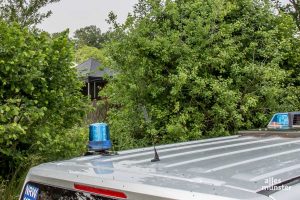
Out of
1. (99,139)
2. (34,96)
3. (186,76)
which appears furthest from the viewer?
(186,76)

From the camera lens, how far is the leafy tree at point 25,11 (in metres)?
17.0

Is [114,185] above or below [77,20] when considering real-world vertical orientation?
below

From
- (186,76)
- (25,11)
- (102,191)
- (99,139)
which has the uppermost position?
(25,11)

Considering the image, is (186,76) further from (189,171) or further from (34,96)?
(189,171)

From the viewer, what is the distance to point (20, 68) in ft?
15.1

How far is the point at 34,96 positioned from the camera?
4.84 metres

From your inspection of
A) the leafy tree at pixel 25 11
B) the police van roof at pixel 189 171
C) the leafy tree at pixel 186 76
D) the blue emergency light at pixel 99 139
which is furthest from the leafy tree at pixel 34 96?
the leafy tree at pixel 25 11

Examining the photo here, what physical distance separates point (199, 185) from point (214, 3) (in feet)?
18.3

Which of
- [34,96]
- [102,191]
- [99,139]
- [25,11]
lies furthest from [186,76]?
[25,11]

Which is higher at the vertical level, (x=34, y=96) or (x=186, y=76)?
(x=186, y=76)

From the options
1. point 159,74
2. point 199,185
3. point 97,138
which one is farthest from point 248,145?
point 159,74

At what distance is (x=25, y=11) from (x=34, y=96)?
44.6 feet

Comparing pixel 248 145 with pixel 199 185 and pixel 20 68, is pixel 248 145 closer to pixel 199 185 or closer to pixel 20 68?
pixel 199 185

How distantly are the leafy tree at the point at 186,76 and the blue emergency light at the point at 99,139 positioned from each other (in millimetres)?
3248
